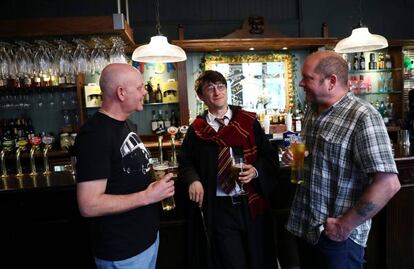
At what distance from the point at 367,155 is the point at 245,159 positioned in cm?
78

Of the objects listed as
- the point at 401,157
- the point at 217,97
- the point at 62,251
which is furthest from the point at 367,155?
the point at 62,251

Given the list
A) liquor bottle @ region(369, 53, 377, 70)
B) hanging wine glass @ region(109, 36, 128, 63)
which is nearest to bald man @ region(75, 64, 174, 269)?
hanging wine glass @ region(109, 36, 128, 63)

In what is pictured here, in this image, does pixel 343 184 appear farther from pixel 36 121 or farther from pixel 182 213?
pixel 36 121

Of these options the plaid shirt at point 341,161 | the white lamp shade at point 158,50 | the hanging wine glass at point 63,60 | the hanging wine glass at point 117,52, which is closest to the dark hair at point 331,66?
the plaid shirt at point 341,161

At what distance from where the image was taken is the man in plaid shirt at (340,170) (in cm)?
142

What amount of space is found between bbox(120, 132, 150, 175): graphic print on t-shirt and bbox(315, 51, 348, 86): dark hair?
2.86 feet

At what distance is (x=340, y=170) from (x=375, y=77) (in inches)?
194

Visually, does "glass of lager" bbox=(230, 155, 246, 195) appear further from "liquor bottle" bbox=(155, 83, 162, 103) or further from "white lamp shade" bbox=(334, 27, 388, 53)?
"liquor bottle" bbox=(155, 83, 162, 103)

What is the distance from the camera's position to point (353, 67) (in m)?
5.71

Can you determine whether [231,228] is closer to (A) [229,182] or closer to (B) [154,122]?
(A) [229,182]

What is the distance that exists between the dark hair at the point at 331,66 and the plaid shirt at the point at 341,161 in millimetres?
116

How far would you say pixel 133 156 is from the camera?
1.56 metres

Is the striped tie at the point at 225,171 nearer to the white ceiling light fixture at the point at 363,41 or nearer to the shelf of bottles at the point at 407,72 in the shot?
the white ceiling light fixture at the point at 363,41

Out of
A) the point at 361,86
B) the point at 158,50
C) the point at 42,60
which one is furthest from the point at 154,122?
the point at 361,86
